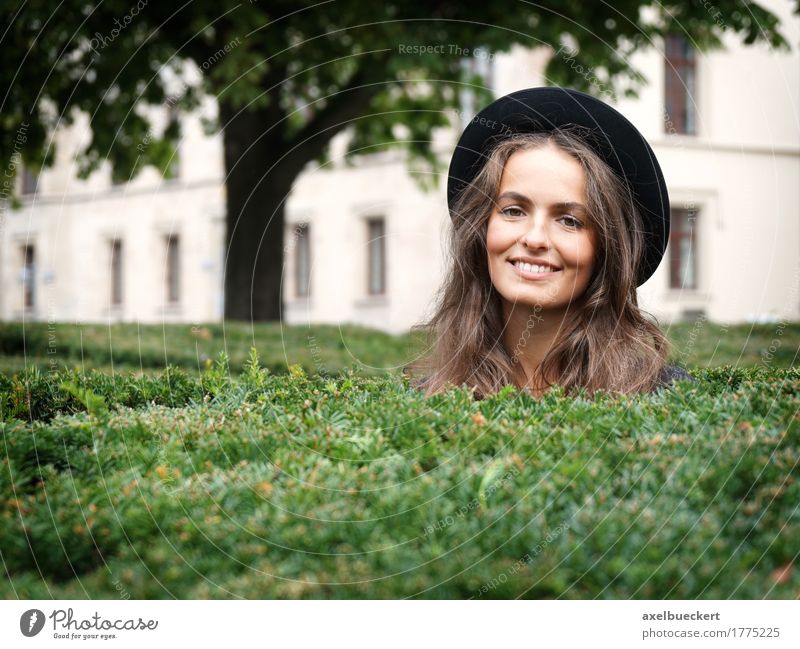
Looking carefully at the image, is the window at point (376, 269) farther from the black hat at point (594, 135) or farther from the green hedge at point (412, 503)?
the green hedge at point (412, 503)

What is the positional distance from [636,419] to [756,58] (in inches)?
731

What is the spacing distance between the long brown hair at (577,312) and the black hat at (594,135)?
54mm

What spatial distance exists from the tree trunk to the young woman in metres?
8.57

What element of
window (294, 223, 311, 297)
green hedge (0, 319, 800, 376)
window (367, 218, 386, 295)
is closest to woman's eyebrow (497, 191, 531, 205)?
green hedge (0, 319, 800, 376)

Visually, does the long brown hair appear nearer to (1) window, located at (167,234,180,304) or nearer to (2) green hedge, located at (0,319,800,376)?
(2) green hedge, located at (0,319,800,376)

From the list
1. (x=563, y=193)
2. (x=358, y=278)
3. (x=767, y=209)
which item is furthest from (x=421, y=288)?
(x=563, y=193)

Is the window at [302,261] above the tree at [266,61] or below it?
below

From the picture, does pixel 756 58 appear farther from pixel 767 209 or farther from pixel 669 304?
pixel 669 304

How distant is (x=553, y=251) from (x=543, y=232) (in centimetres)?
7

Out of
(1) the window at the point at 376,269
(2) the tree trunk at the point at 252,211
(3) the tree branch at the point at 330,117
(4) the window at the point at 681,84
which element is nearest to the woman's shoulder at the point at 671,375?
(2) the tree trunk at the point at 252,211

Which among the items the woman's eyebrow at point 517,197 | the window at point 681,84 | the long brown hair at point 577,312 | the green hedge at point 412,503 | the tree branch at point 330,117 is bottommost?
the green hedge at point 412,503

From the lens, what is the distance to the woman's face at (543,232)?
3141 millimetres

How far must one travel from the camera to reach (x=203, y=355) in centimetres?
737

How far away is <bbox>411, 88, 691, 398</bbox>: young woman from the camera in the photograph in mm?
3164
